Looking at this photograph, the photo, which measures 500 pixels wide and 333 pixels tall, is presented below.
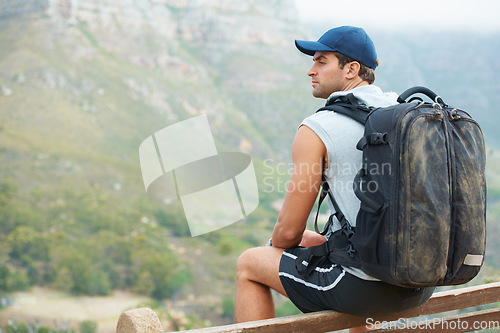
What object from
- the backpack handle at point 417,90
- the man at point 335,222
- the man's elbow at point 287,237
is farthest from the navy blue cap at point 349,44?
the man's elbow at point 287,237

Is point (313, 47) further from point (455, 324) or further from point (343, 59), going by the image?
point (455, 324)

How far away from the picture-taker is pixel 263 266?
61.6 inches

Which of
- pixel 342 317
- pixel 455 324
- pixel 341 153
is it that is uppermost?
pixel 341 153

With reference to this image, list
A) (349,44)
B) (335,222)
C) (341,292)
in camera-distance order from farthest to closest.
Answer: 1. (349,44)
2. (335,222)
3. (341,292)

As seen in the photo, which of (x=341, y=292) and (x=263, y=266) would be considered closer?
(x=341, y=292)

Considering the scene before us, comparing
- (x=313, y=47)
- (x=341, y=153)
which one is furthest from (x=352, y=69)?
(x=341, y=153)

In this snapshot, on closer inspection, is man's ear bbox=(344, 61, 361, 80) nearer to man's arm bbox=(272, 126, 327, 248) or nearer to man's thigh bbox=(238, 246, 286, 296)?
man's arm bbox=(272, 126, 327, 248)

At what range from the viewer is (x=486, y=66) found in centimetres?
7606

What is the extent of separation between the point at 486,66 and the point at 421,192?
83468 mm

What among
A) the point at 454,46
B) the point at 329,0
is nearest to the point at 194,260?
the point at 454,46

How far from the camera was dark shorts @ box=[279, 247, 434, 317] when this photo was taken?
4.66 ft

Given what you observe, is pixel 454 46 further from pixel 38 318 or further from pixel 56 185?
pixel 38 318

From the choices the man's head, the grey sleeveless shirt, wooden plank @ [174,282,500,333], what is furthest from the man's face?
wooden plank @ [174,282,500,333]

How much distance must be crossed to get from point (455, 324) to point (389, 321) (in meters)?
0.27
